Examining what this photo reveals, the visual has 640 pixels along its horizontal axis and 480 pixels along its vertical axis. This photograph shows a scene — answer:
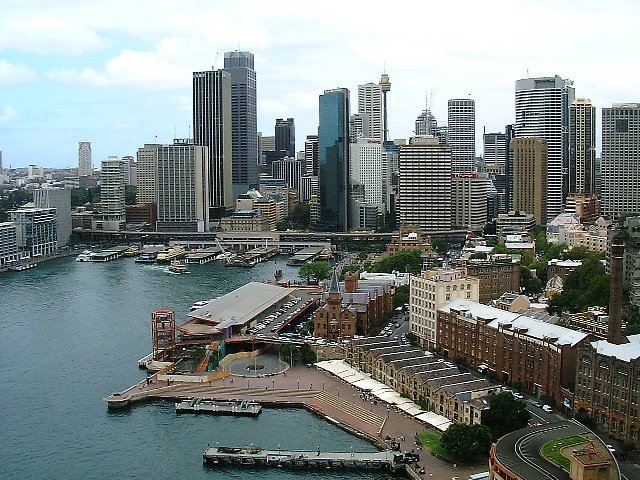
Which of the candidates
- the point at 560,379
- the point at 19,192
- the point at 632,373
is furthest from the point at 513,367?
the point at 19,192

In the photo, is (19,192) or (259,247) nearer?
(259,247)

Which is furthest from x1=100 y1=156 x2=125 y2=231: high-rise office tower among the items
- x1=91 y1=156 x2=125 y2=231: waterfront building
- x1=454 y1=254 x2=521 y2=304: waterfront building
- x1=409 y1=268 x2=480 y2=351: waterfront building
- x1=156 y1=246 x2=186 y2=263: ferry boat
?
x1=409 y1=268 x2=480 y2=351: waterfront building

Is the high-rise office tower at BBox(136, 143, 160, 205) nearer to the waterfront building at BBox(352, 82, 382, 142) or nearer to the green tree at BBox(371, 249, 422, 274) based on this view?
the green tree at BBox(371, 249, 422, 274)

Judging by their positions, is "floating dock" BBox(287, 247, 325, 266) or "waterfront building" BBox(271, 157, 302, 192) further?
"waterfront building" BBox(271, 157, 302, 192)

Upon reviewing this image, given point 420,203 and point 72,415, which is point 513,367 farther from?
point 420,203

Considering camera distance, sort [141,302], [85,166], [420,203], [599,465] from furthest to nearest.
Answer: [85,166] < [420,203] < [141,302] < [599,465]
